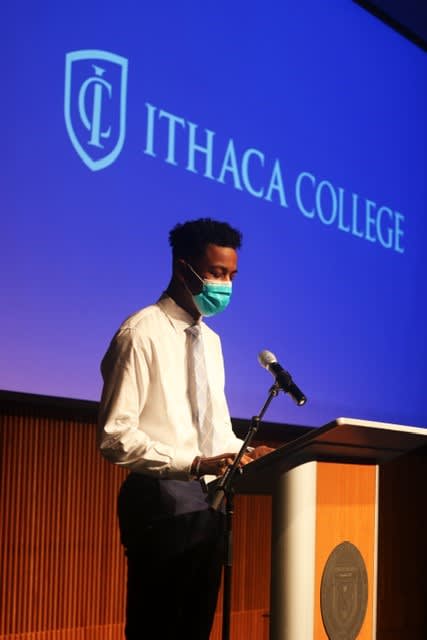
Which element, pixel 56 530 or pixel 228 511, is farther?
pixel 56 530

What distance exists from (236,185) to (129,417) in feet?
5.91

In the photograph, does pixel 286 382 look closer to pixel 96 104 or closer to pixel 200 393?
pixel 200 393

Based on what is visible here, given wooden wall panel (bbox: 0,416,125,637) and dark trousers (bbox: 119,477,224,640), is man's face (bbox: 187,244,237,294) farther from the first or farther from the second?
wooden wall panel (bbox: 0,416,125,637)

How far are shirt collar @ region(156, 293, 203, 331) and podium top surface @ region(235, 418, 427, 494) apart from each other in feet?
1.74

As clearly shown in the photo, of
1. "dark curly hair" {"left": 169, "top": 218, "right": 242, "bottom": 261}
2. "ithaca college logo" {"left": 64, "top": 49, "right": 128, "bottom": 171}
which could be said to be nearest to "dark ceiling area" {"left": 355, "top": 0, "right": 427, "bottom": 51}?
"ithaca college logo" {"left": 64, "top": 49, "right": 128, "bottom": 171}

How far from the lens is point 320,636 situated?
7.72 feet

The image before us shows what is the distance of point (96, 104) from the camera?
357 centimetres

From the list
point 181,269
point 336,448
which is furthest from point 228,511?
point 181,269

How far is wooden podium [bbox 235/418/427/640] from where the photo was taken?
2.32m

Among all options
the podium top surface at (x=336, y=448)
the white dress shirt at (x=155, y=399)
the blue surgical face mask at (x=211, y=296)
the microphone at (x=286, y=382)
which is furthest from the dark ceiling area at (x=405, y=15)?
the podium top surface at (x=336, y=448)

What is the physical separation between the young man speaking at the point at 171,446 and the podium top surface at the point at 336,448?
0.30 feet

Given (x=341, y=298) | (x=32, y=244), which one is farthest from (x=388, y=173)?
(x=32, y=244)

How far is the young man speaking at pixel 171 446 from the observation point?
8.39ft

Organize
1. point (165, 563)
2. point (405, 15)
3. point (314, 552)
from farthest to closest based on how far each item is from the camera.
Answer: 1. point (405, 15)
2. point (165, 563)
3. point (314, 552)
